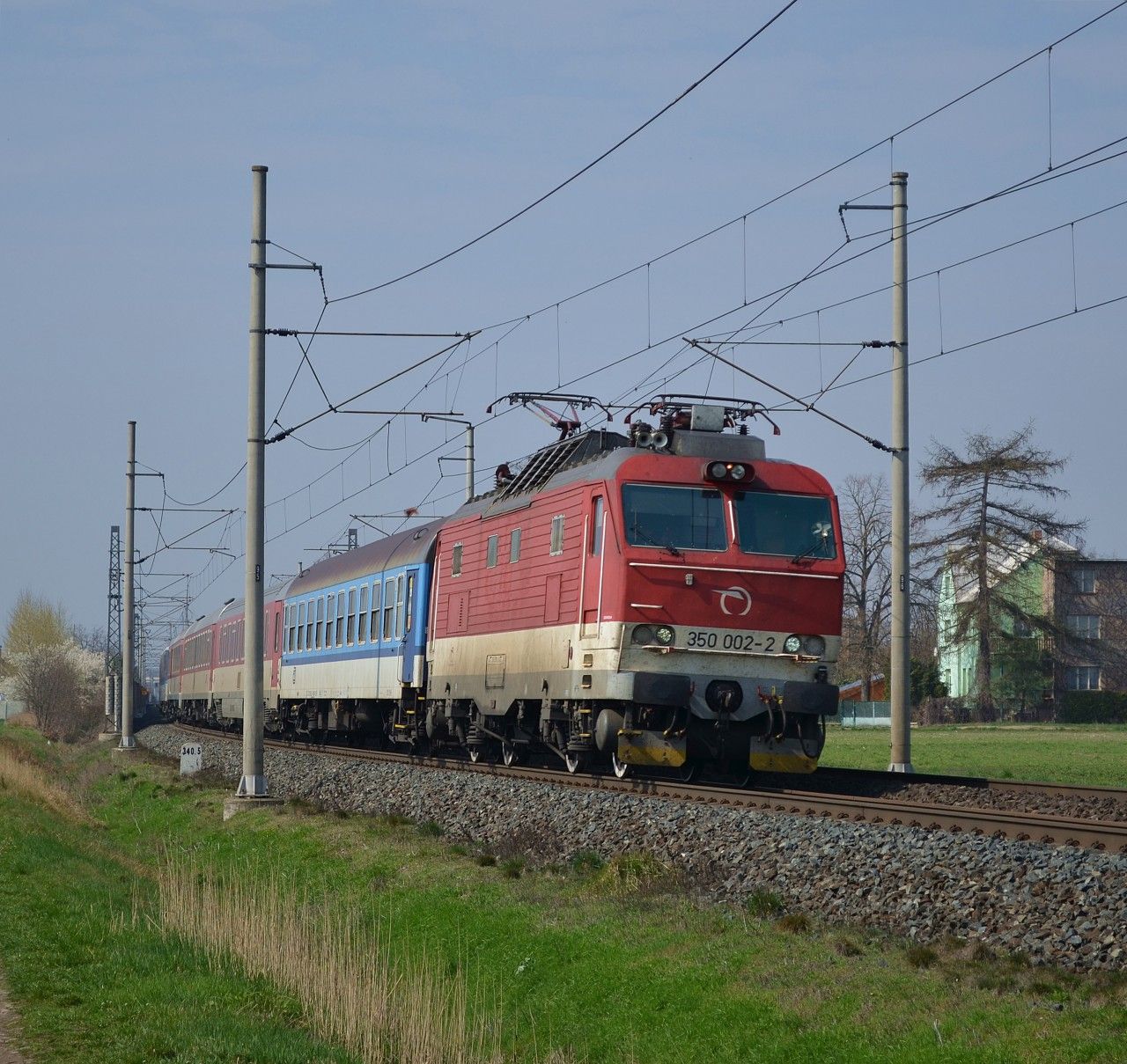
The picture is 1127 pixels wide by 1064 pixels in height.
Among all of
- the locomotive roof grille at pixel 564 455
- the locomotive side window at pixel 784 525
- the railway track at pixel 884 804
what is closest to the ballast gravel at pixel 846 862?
the railway track at pixel 884 804

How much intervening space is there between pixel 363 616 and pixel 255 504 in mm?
9856

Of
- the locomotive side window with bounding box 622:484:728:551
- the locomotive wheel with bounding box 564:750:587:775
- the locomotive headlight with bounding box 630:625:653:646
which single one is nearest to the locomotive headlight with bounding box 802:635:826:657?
the locomotive side window with bounding box 622:484:728:551

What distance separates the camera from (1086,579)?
7856 cm

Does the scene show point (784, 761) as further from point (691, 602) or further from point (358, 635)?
point (358, 635)

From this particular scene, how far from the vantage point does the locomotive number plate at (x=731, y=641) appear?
18578 millimetres

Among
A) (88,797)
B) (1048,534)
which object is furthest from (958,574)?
(88,797)

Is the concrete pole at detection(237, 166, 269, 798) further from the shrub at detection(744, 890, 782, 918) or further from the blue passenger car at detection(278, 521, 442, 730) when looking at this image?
the shrub at detection(744, 890, 782, 918)

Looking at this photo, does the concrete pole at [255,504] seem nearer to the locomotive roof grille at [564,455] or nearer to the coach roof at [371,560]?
the locomotive roof grille at [564,455]

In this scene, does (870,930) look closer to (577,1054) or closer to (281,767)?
(577,1054)

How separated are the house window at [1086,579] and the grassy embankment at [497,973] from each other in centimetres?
6527

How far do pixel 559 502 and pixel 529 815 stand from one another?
14.5 ft

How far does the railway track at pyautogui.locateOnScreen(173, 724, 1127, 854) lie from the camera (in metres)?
12.7

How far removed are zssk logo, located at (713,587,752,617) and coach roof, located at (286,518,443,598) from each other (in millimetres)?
9423

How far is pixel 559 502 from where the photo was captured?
2052 cm
